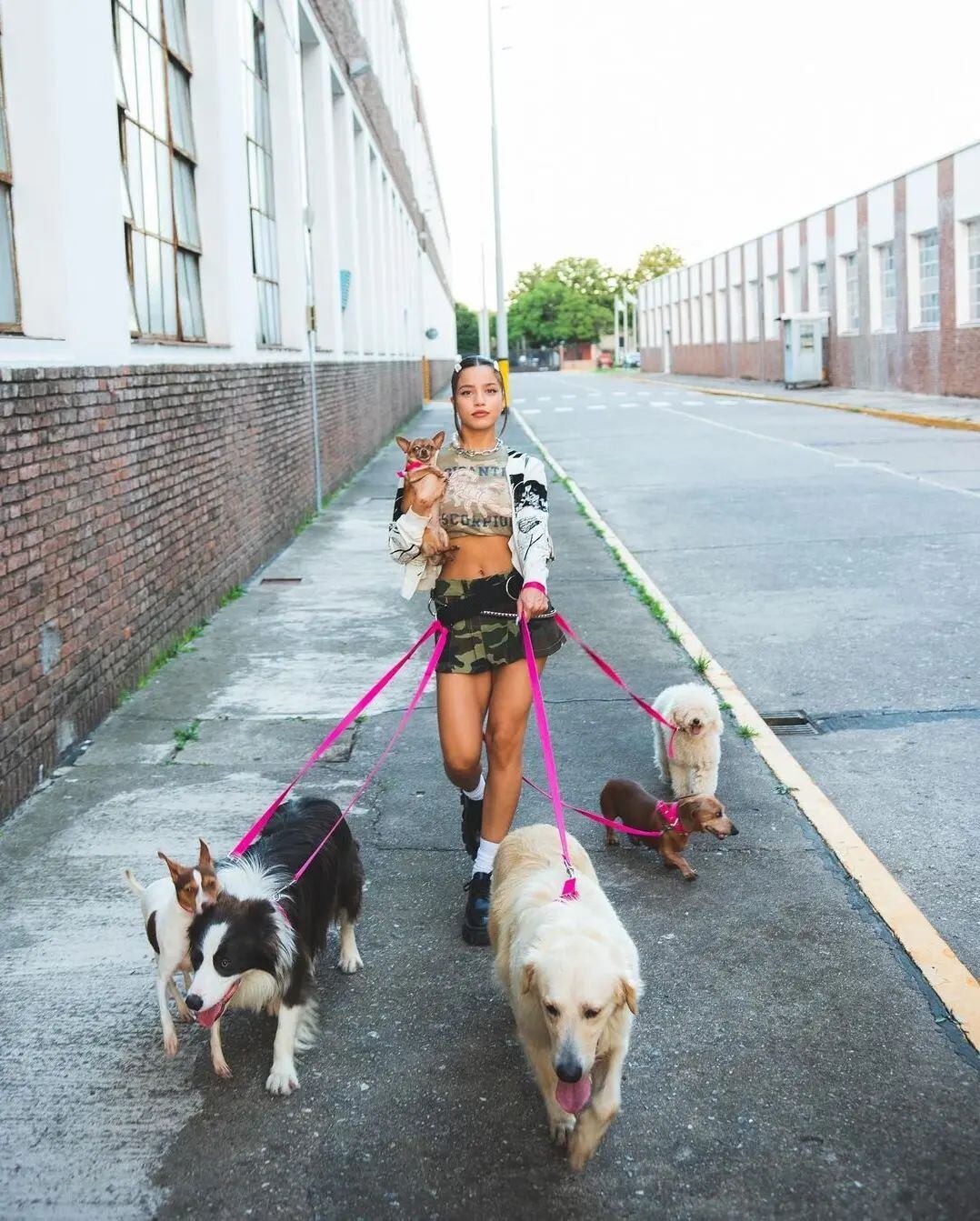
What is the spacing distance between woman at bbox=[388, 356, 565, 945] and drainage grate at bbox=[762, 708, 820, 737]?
2.59m

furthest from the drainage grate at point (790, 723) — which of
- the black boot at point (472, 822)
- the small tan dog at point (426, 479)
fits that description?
the small tan dog at point (426, 479)

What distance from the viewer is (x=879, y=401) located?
3619 cm

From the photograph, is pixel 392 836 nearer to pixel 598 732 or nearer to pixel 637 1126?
pixel 598 732

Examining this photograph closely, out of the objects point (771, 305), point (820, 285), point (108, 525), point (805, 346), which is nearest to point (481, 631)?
point (108, 525)

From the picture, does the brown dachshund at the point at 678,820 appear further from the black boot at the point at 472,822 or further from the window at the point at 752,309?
the window at the point at 752,309

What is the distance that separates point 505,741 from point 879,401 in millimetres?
33629

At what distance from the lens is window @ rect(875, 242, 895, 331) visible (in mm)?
40969

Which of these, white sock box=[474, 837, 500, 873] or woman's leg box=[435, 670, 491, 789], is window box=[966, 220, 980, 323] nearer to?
woman's leg box=[435, 670, 491, 789]

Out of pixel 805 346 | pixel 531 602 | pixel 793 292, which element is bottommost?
pixel 531 602

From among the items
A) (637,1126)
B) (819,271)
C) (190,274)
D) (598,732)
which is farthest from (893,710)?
(819,271)

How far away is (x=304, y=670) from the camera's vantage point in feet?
28.4

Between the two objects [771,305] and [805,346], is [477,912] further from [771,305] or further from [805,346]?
[771,305]

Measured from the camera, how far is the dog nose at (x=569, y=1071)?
3109 mm

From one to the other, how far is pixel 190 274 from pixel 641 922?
26.1 ft
